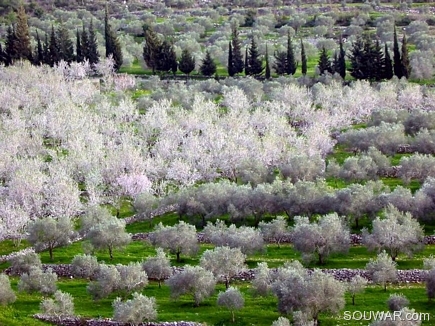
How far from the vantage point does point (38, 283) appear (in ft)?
156

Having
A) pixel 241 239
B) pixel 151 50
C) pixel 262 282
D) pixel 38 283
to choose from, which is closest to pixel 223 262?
pixel 262 282

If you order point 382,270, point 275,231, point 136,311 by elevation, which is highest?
point 382,270

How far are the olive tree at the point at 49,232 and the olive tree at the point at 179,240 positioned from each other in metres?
7.32

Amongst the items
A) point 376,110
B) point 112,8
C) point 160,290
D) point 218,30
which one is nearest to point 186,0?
point 112,8

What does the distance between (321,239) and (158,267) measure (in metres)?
10.9

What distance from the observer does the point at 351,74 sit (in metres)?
104

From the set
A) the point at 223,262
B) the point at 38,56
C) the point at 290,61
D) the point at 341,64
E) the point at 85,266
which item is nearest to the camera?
the point at 223,262

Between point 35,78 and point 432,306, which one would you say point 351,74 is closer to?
point 35,78

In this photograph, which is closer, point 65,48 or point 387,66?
point 387,66

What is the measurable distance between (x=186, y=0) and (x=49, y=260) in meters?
147

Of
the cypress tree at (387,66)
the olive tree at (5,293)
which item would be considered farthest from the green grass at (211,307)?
the cypress tree at (387,66)

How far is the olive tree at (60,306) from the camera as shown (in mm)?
43500

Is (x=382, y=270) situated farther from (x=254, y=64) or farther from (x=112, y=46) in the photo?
(x=112, y=46)

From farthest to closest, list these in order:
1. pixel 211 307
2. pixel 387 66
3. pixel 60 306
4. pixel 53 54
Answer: pixel 53 54, pixel 387 66, pixel 211 307, pixel 60 306
